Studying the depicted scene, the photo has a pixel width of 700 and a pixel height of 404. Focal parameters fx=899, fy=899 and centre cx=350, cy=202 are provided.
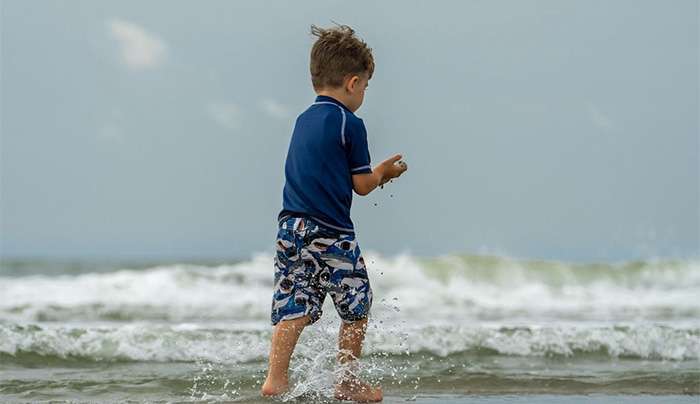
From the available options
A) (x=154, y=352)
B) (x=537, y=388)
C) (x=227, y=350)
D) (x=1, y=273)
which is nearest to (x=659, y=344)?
(x=537, y=388)

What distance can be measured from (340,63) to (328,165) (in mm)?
431

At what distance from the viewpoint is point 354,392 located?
3746 millimetres

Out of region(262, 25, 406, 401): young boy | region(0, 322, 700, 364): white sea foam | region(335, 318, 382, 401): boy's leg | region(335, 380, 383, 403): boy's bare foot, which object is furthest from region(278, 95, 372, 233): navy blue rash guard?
region(0, 322, 700, 364): white sea foam

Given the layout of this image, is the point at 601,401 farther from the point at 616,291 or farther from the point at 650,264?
the point at 650,264

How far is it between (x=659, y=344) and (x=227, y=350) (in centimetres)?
299

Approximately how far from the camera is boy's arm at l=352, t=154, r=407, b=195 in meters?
3.62

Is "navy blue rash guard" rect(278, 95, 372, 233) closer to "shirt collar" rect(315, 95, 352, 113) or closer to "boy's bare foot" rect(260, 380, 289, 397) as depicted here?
"shirt collar" rect(315, 95, 352, 113)

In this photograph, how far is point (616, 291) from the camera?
12750mm

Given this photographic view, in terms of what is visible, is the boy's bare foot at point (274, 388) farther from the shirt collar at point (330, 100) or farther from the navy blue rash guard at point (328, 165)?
the shirt collar at point (330, 100)

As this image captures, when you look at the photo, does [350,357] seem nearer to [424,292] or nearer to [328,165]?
[328,165]

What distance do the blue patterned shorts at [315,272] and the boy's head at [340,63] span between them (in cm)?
56

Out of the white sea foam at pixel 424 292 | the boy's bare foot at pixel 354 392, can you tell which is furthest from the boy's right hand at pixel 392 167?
the white sea foam at pixel 424 292

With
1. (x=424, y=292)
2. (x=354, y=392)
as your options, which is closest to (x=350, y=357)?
(x=354, y=392)

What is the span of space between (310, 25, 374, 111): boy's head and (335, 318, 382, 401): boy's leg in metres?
0.92
